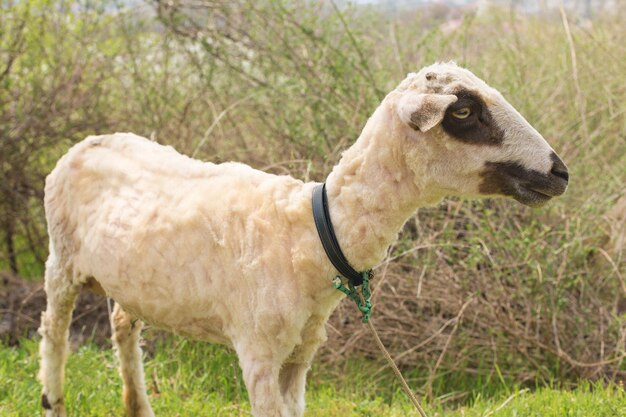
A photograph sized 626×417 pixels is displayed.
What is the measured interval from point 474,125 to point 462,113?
6cm

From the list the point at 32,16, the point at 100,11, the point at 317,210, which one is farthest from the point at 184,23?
the point at 317,210

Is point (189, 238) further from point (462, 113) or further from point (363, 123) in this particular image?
point (363, 123)

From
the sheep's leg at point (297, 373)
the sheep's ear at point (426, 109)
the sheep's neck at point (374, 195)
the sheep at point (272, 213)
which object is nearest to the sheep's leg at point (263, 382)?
the sheep at point (272, 213)

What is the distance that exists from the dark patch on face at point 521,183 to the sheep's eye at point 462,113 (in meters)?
0.18

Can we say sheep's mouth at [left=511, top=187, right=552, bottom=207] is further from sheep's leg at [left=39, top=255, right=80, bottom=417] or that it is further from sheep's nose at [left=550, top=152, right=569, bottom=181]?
sheep's leg at [left=39, top=255, right=80, bottom=417]

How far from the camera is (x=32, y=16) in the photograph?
670cm

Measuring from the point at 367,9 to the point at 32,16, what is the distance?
2.70 metres

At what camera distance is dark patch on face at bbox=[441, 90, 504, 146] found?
8.92 feet

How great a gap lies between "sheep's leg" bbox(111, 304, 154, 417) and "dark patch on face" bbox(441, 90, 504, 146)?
6.68 feet

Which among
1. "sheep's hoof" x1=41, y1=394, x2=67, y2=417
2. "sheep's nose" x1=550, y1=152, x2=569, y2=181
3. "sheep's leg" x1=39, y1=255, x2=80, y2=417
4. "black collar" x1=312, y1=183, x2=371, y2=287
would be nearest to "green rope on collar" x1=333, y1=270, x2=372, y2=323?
"black collar" x1=312, y1=183, x2=371, y2=287

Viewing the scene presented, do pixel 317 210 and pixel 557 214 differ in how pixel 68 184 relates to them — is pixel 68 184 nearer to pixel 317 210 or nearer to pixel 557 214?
pixel 317 210

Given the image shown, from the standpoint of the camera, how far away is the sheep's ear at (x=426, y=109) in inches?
103

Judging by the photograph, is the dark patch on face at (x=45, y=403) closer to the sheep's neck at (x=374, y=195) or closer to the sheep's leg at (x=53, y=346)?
the sheep's leg at (x=53, y=346)

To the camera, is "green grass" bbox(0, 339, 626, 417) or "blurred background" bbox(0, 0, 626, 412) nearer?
"green grass" bbox(0, 339, 626, 417)
